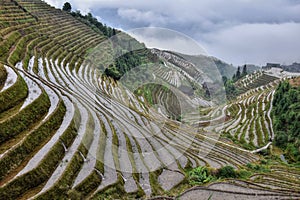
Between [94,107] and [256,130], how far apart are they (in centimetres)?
3054

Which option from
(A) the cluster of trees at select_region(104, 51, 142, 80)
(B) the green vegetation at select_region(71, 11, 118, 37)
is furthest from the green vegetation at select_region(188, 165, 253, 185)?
(B) the green vegetation at select_region(71, 11, 118, 37)

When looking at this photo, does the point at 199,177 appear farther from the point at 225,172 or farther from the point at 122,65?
the point at 122,65

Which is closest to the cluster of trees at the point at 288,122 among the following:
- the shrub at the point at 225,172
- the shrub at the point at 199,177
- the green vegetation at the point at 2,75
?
the shrub at the point at 225,172

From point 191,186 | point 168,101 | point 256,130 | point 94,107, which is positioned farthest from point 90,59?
point 191,186

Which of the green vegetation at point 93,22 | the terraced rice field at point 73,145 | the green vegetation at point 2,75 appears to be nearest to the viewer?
the terraced rice field at point 73,145

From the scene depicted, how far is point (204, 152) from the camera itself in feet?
77.5

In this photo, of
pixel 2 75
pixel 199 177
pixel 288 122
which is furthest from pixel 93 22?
pixel 199 177

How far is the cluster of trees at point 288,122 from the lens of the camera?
32.8 meters

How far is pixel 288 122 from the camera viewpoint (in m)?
38.7

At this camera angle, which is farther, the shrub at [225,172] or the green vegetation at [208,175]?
the shrub at [225,172]

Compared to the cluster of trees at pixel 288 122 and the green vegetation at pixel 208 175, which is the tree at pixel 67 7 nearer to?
the cluster of trees at pixel 288 122

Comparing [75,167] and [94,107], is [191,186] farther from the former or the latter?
[94,107]

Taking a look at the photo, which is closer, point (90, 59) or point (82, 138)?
point (82, 138)

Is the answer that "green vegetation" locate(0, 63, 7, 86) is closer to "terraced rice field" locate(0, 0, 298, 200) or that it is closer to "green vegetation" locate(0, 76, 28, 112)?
"terraced rice field" locate(0, 0, 298, 200)
